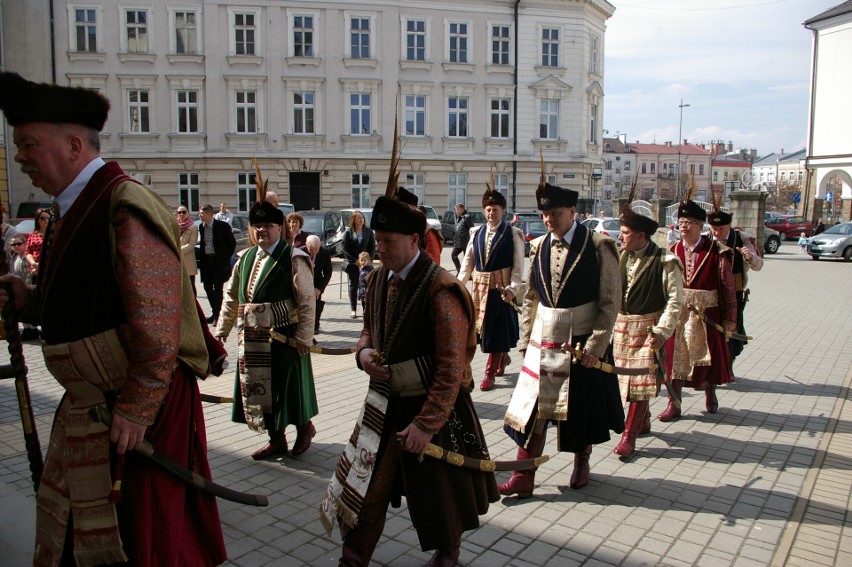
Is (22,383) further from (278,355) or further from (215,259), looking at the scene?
(215,259)

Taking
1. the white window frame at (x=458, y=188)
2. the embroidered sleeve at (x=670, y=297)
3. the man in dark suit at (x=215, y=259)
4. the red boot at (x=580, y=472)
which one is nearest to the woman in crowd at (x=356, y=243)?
the man in dark suit at (x=215, y=259)

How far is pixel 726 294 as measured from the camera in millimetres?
7020

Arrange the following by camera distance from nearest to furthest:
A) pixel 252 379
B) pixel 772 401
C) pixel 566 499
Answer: pixel 566 499 < pixel 252 379 < pixel 772 401

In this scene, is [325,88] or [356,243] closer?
[356,243]

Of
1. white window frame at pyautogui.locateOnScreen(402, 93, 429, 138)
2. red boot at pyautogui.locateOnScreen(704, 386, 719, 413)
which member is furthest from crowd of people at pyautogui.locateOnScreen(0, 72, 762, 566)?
white window frame at pyautogui.locateOnScreen(402, 93, 429, 138)

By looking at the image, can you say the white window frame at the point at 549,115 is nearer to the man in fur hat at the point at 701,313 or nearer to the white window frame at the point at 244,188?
the white window frame at the point at 244,188

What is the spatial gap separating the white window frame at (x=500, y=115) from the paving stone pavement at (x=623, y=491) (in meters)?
29.0

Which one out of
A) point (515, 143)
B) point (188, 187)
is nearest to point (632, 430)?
point (188, 187)

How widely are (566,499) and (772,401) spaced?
379 centimetres

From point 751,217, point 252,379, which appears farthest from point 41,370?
point 751,217

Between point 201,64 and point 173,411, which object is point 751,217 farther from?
point 173,411

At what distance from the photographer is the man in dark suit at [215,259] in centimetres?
1173

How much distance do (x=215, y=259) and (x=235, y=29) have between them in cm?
2448

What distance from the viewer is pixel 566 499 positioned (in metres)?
4.87
